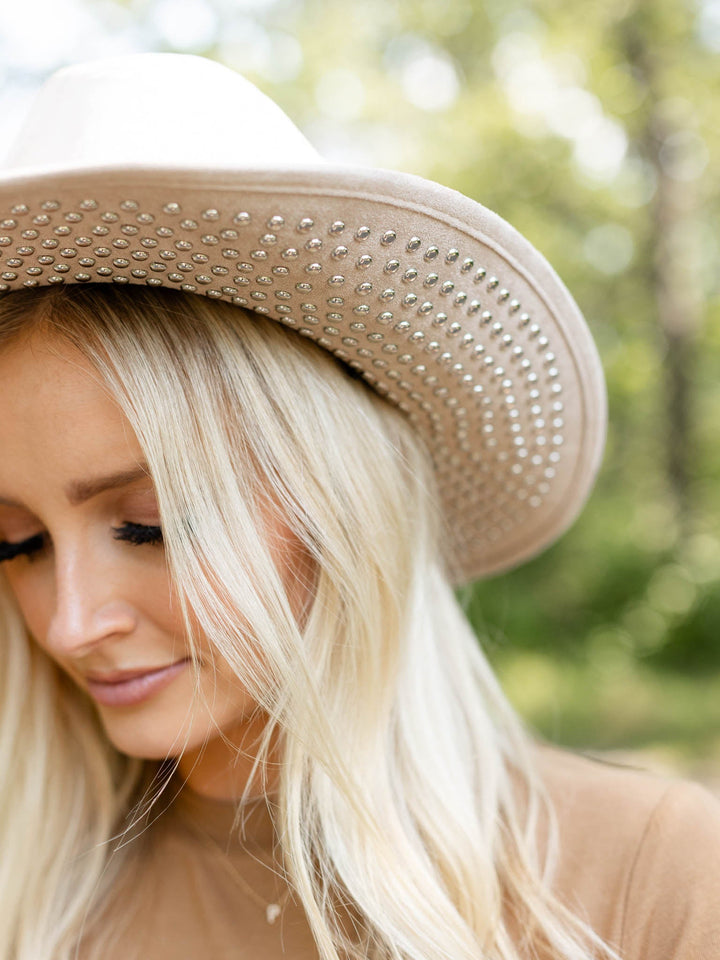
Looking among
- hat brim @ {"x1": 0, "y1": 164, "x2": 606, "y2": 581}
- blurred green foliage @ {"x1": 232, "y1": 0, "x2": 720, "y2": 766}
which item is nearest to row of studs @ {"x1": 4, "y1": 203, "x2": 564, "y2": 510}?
hat brim @ {"x1": 0, "y1": 164, "x2": 606, "y2": 581}

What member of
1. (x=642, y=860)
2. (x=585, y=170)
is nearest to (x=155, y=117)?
(x=642, y=860)

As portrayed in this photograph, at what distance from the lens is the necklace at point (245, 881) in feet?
4.65

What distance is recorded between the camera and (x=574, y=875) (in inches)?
54.2

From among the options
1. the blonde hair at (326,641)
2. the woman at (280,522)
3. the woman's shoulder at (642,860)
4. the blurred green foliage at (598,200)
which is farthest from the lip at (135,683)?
the blurred green foliage at (598,200)

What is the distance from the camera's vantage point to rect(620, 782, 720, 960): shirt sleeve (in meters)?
1.21

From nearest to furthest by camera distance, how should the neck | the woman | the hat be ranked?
the hat, the woman, the neck

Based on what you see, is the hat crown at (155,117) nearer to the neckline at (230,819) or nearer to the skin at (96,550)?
the skin at (96,550)

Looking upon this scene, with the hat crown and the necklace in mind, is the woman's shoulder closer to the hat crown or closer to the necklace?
the necklace

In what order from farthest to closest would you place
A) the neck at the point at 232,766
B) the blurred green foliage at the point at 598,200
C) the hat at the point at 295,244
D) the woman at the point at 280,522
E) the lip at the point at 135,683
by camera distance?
the blurred green foliage at the point at 598,200 < the neck at the point at 232,766 < the lip at the point at 135,683 < the woman at the point at 280,522 < the hat at the point at 295,244

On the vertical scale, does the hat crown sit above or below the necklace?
above

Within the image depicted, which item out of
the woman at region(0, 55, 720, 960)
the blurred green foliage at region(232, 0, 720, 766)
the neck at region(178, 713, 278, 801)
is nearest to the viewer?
the woman at region(0, 55, 720, 960)

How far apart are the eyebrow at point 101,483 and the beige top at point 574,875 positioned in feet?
2.09

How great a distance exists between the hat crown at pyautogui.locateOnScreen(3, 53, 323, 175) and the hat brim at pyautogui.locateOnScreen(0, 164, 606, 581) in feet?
0.43

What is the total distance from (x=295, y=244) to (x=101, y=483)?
1.45 feet
